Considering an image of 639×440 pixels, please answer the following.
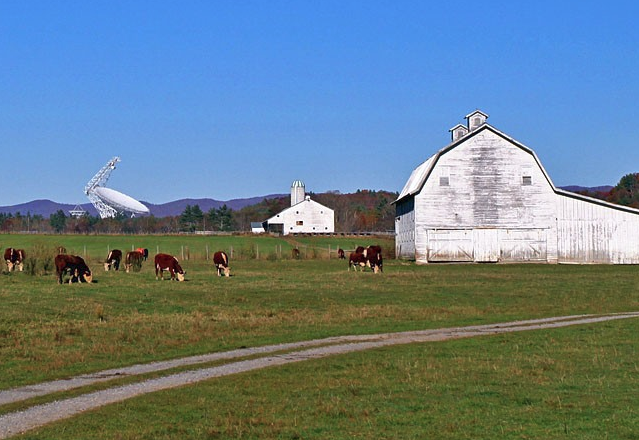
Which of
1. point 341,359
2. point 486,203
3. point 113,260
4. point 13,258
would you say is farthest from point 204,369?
point 486,203

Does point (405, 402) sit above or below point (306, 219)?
below

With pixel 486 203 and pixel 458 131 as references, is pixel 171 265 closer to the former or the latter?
pixel 486 203

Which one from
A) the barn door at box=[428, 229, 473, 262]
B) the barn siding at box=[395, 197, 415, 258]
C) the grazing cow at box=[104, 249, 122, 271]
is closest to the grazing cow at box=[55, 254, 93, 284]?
the grazing cow at box=[104, 249, 122, 271]

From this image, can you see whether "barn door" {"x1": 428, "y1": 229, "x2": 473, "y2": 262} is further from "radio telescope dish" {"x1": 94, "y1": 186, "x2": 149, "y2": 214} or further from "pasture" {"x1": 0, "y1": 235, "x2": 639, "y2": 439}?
"radio telescope dish" {"x1": 94, "y1": 186, "x2": 149, "y2": 214}

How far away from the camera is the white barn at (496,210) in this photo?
61125 millimetres

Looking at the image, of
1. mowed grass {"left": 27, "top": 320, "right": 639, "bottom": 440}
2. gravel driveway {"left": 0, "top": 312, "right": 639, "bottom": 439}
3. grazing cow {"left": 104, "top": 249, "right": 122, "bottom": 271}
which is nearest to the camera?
mowed grass {"left": 27, "top": 320, "right": 639, "bottom": 440}

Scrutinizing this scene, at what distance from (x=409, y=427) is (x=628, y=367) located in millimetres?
6084

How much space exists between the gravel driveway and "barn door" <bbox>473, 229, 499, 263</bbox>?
1482 inches

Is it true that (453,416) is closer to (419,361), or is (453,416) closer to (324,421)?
(324,421)

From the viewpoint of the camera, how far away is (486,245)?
6147 cm

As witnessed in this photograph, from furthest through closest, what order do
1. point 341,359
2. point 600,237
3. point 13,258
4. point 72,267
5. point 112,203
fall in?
point 112,203, point 600,237, point 13,258, point 72,267, point 341,359

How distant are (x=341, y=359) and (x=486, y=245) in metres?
46.8

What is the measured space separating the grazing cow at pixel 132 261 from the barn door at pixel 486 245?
2318 cm

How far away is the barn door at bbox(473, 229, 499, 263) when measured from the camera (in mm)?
61469
